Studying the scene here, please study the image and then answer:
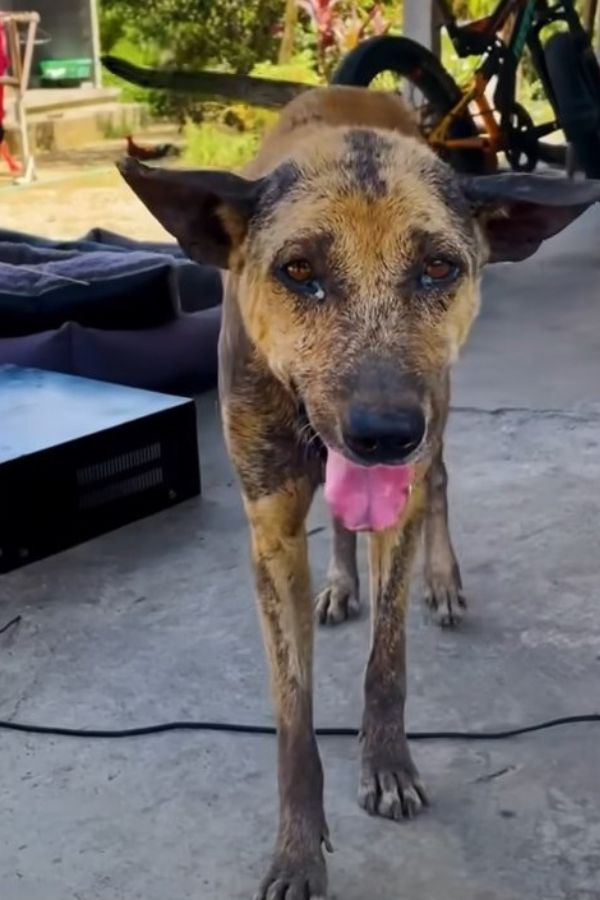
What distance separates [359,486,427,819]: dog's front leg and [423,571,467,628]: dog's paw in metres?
0.76

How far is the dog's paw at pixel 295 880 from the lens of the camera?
2.57m

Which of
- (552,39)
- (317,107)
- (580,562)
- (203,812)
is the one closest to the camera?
(203,812)

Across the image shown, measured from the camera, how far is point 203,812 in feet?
9.53

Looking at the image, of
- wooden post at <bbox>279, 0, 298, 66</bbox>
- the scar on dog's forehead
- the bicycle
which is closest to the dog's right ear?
the scar on dog's forehead

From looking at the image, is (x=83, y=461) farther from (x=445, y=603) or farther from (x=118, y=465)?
(x=445, y=603)

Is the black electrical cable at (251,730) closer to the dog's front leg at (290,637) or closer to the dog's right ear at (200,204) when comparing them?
the dog's front leg at (290,637)

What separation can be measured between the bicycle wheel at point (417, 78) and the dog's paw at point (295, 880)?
5.86 metres

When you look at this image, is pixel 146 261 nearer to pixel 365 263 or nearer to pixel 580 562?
pixel 580 562

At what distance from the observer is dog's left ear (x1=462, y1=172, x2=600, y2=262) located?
262 centimetres

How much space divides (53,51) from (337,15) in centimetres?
217

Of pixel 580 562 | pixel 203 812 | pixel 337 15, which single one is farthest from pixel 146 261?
pixel 337 15

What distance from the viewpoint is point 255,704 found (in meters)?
3.33

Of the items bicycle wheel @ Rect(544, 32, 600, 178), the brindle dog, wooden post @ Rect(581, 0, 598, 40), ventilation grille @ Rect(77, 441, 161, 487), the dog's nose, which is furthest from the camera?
wooden post @ Rect(581, 0, 598, 40)

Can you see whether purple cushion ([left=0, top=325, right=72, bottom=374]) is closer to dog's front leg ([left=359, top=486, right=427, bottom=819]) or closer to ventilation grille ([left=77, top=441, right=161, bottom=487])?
ventilation grille ([left=77, top=441, right=161, bottom=487])
